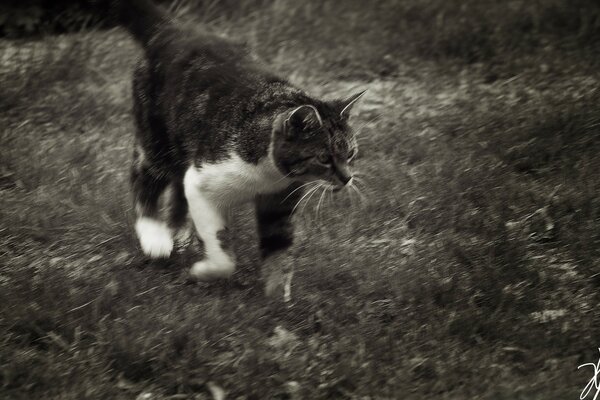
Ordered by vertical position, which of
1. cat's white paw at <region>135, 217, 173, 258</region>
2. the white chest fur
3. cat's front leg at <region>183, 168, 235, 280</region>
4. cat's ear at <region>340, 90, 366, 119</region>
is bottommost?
cat's white paw at <region>135, 217, 173, 258</region>

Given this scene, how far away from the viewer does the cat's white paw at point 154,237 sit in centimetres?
442

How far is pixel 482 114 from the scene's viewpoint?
5.80 metres

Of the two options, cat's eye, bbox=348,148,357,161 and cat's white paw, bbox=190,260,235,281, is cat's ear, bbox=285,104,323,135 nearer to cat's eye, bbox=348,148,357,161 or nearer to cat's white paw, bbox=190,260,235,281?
→ cat's eye, bbox=348,148,357,161

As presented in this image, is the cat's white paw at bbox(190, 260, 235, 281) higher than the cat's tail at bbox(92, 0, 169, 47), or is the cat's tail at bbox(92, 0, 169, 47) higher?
the cat's tail at bbox(92, 0, 169, 47)

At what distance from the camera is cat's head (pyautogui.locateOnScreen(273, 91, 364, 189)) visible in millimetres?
3844

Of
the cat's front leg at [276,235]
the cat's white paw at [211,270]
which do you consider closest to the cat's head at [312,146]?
the cat's front leg at [276,235]

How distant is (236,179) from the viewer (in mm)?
3959

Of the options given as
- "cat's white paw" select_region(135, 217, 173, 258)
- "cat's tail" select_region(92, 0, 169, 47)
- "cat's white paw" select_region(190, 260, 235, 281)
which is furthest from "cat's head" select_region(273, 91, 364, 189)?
"cat's tail" select_region(92, 0, 169, 47)

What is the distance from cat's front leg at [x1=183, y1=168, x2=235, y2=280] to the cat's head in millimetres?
395

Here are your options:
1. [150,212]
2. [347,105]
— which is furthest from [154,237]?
[347,105]

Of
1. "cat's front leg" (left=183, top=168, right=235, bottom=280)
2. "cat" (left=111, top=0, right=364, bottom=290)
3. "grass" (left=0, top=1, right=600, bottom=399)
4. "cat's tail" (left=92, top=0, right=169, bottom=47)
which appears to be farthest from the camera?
"cat's tail" (left=92, top=0, right=169, bottom=47)

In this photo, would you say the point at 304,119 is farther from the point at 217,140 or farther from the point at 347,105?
the point at 217,140

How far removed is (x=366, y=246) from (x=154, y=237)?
1.14m

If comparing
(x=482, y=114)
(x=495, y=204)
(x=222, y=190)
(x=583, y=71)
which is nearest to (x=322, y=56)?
(x=482, y=114)
